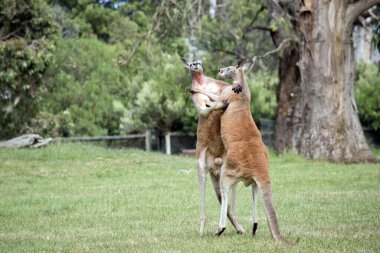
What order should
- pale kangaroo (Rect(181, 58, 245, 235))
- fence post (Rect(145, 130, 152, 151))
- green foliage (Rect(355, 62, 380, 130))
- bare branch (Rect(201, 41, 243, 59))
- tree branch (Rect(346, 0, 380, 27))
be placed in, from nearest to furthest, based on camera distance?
pale kangaroo (Rect(181, 58, 245, 235)), tree branch (Rect(346, 0, 380, 27)), fence post (Rect(145, 130, 152, 151)), bare branch (Rect(201, 41, 243, 59)), green foliage (Rect(355, 62, 380, 130))

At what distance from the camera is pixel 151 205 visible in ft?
43.1

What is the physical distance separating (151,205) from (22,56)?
1233 centimetres

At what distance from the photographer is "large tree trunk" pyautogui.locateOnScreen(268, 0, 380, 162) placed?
20.2m

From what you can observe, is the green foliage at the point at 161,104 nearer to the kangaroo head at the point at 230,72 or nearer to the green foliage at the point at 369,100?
the green foliage at the point at 369,100

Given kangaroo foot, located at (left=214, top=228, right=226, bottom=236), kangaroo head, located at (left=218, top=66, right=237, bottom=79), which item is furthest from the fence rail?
kangaroo foot, located at (left=214, top=228, right=226, bottom=236)

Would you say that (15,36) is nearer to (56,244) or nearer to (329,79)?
(329,79)

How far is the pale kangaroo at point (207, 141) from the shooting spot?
32.2ft

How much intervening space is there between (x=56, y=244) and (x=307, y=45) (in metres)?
12.6

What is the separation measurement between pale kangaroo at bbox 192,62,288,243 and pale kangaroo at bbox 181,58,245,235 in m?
0.18

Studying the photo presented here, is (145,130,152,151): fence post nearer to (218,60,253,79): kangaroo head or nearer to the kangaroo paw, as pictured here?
(218,60,253,79): kangaroo head

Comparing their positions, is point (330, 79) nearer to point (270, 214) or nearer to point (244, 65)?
point (244, 65)

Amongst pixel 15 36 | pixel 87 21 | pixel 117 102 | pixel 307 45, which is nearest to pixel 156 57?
pixel 117 102

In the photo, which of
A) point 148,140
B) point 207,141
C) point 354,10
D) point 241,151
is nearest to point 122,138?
Answer: point 148,140

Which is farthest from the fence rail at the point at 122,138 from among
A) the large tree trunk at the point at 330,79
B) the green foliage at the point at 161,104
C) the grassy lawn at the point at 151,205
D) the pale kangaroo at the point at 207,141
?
the pale kangaroo at the point at 207,141
